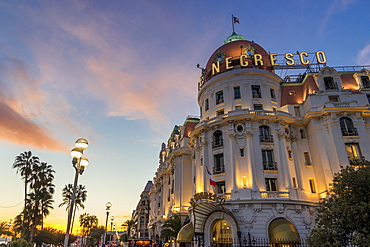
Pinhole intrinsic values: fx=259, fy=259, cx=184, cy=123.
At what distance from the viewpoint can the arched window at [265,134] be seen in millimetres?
33875

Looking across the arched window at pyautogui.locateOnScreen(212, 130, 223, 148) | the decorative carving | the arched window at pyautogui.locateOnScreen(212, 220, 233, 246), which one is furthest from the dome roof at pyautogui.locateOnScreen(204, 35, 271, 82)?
the arched window at pyautogui.locateOnScreen(212, 220, 233, 246)

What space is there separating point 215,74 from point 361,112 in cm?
2007

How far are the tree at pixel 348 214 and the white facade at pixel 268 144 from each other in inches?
485

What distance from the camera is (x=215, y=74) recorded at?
39.9 meters

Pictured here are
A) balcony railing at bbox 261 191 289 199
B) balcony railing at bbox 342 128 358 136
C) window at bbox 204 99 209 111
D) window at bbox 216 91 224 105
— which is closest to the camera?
balcony railing at bbox 261 191 289 199

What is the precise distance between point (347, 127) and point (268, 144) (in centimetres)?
995

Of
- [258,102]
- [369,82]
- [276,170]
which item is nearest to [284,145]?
[276,170]

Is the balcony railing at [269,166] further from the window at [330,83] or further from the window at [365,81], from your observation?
the window at [365,81]

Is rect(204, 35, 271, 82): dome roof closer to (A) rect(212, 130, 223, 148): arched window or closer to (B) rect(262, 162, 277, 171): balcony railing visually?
(A) rect(212, 130, 223, 148): arched window

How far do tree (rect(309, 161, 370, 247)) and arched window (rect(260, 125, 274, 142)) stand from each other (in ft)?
52.0

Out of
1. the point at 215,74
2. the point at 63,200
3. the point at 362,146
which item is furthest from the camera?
the point at 63,200

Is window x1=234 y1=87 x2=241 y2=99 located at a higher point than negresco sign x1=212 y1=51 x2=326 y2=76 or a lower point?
lower

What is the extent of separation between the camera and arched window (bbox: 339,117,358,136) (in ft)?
106

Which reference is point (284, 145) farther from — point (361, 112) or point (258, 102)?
point (361, 112)
